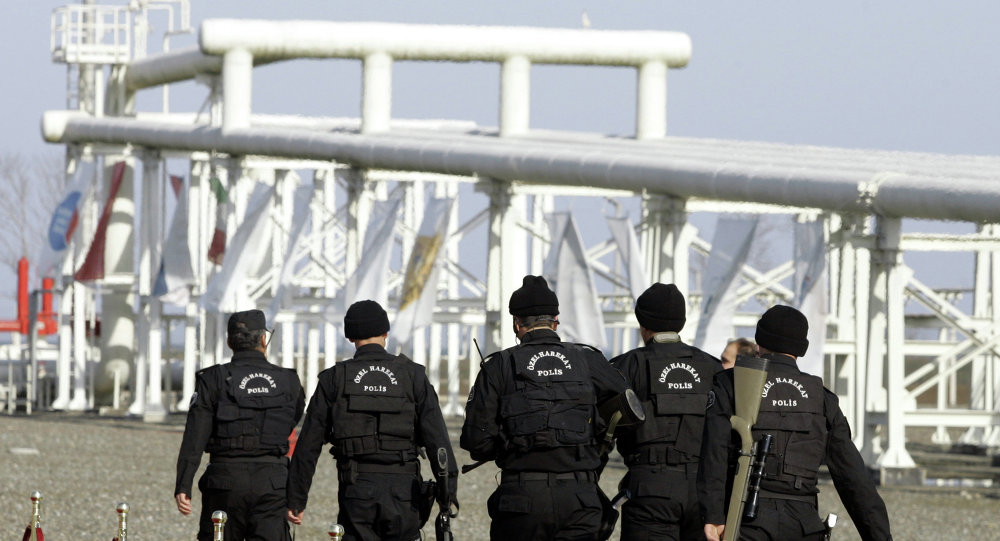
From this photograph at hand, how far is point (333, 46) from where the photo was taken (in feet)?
94.8

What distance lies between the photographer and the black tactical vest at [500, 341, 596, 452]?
8508mm

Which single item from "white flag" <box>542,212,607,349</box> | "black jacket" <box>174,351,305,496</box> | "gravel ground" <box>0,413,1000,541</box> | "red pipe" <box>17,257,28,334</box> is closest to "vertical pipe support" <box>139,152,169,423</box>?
"gravel ground" <box>0,413,1000,541</box>

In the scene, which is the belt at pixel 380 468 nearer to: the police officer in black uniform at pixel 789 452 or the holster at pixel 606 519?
the holster at pixel 606 519

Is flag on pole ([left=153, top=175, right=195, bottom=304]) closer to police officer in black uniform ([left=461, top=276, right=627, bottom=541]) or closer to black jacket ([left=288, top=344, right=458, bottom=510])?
black jacket ([left=288, top=344, right=458, bottom=510])

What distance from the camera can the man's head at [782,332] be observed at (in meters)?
7.77

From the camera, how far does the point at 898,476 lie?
20.8 m

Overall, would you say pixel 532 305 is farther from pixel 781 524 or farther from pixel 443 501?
pixel 781 524

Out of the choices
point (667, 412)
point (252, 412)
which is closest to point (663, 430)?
point (667, 412)

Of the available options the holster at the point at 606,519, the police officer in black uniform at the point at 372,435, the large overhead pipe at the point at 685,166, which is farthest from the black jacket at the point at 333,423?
the large overhead pipe at the point at 685,166

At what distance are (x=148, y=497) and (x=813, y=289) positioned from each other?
24.3 feet

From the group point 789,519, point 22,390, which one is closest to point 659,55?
point 22,390

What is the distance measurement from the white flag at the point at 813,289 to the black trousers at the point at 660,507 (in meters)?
11.3

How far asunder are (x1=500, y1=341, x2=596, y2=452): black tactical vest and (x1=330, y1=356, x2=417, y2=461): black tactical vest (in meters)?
0.98

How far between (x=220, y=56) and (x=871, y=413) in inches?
542
